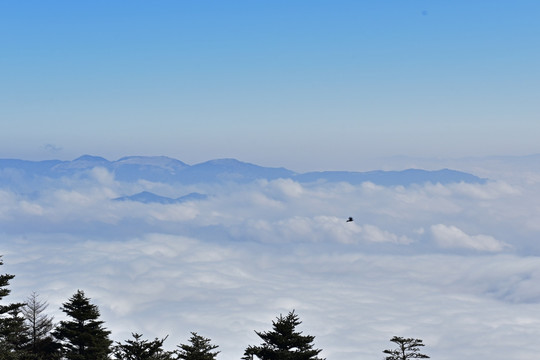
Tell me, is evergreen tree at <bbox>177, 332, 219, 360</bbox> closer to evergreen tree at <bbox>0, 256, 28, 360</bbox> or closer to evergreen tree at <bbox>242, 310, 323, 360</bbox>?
evergreen tree at <bbox>242, 310, 323, 360</bbox>

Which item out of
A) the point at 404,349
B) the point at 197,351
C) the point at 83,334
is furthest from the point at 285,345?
the point at 83,334

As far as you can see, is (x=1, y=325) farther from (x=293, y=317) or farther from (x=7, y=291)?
(x=293, y=317)

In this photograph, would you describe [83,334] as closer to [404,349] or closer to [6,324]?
[6,324]

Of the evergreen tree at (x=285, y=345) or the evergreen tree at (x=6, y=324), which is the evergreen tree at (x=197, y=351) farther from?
the evergreen tree at (x=6, y=324)

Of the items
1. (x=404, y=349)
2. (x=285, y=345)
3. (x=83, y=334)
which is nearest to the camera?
(x=285, y=345)

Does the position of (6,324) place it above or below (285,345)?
above

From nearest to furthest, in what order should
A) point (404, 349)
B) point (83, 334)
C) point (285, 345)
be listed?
point (285, 345) → point (404, 349) → point (83, 334)

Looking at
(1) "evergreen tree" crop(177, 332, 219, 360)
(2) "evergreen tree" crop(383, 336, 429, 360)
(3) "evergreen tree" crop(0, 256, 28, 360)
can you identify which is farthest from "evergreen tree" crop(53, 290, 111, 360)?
(2) "evergreen tree" crop(383, 336, 429, 360)

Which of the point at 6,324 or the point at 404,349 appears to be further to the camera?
the point at 404,349
